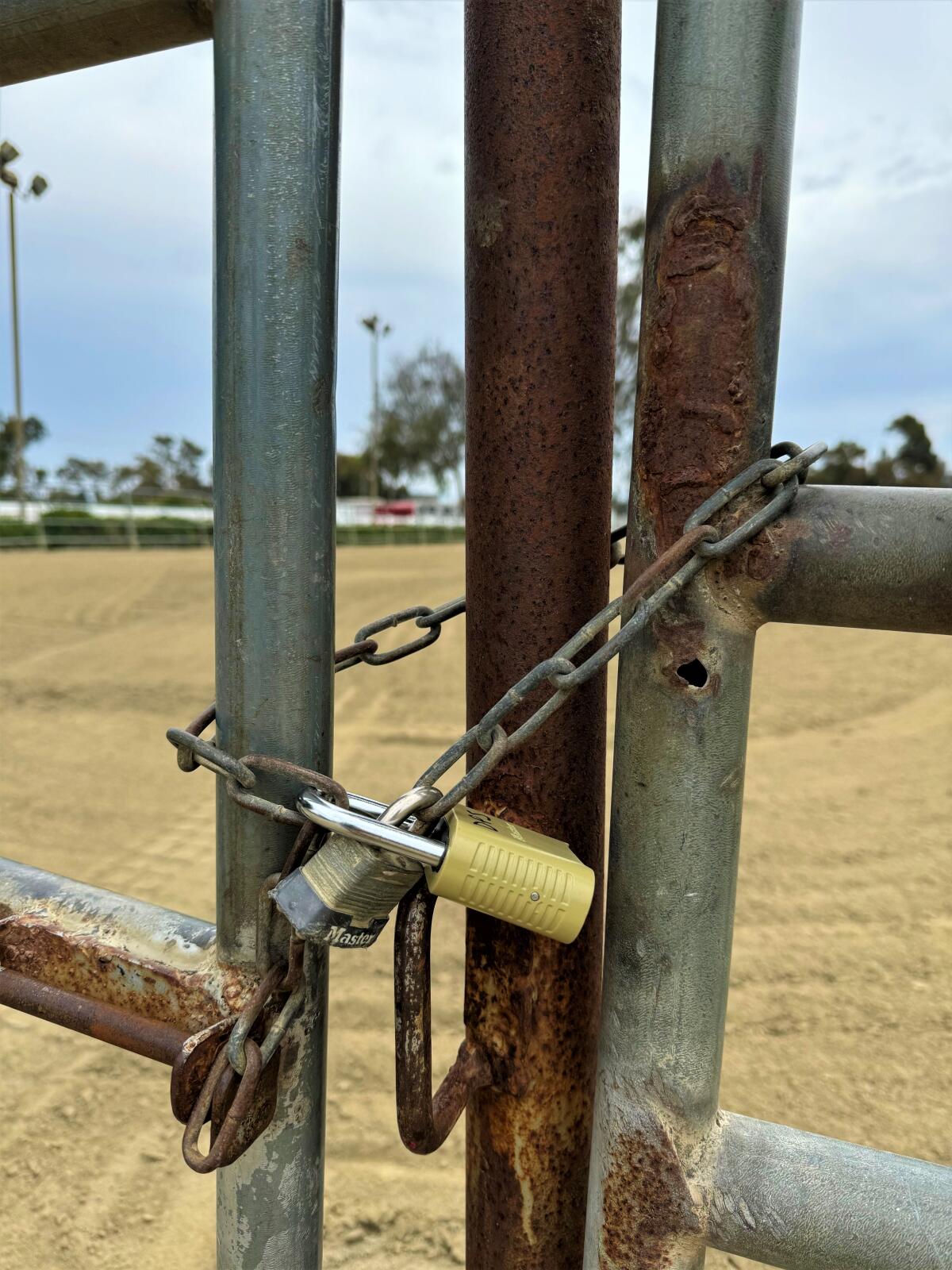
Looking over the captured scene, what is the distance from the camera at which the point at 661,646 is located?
0.64 metres

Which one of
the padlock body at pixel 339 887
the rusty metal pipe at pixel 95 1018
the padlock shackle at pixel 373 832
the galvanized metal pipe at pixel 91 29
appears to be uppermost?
the galvanized metal pipe at pixel 91 29

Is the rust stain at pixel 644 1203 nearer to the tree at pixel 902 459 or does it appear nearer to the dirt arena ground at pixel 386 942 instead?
the dirt arena ground at pixel 386 942

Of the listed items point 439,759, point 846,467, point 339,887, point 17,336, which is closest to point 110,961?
point 339,887

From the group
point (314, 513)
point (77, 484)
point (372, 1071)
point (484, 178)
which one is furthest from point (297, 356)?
point (77, 484)

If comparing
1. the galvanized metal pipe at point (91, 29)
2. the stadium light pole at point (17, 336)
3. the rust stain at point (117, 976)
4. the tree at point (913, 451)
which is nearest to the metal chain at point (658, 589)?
the rust stain at point (117, 976)

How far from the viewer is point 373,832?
0.60 metres

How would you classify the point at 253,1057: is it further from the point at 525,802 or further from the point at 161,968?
the point at 525,802

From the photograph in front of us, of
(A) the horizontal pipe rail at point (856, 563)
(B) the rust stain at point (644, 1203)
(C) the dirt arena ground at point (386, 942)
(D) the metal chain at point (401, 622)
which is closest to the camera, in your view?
(A) the horizontal pipe rail at point (856, 563)

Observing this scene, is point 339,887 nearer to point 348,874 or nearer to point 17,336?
point 348,874

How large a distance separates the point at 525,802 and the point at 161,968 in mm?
314

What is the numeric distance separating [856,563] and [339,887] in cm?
39

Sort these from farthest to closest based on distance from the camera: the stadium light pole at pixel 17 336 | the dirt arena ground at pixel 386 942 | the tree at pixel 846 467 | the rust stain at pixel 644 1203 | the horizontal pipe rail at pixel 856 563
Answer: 1. the tree at pixel 846 467
2. the stadium light pole at pixel 17 336
3. the dirt arena ground at pixel 386 942
4. the rust stain at pixel 644 1203
5. the horizontal pipe rail at pixel 856 563

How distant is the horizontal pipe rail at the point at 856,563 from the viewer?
1.82 feet

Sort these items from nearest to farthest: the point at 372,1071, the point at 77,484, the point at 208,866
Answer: the point at 372,1071 < the point at 208,866 < the point at 77,484
